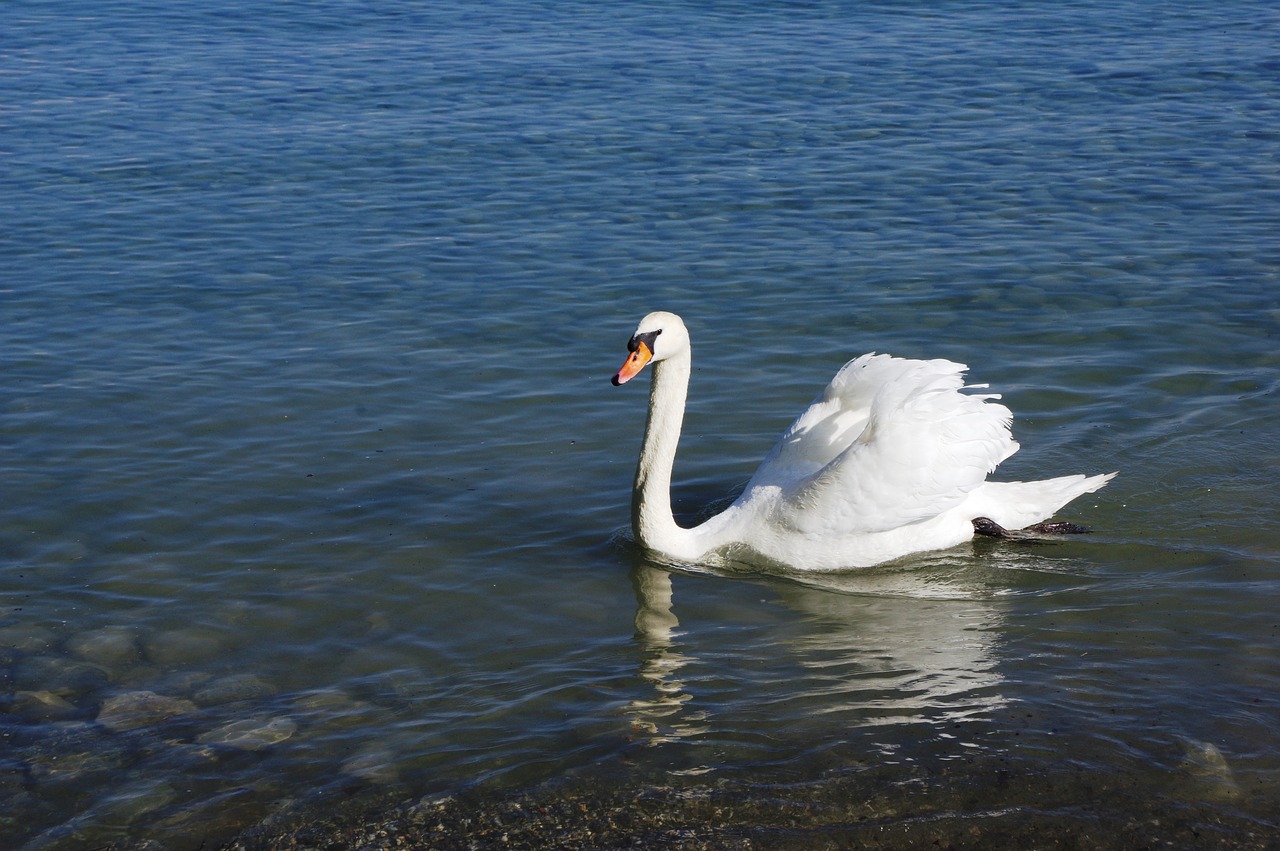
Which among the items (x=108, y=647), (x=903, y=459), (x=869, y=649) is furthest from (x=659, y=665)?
(x=108, y=647)

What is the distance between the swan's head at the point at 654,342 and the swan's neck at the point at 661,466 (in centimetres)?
12

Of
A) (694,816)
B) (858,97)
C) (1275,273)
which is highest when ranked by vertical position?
(858,97)

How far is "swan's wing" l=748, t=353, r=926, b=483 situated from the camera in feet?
27.5

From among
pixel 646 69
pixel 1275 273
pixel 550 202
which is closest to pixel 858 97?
pixel 646 69

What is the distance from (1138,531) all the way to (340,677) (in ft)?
14.9

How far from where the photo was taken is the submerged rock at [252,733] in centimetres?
636

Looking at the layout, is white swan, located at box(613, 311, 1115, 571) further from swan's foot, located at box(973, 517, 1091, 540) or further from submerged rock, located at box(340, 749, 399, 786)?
submerged rock, located at box(340, 749, 399, 786)

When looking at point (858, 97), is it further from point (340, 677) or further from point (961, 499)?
point (340, 677)

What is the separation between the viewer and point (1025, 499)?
838 centimetres

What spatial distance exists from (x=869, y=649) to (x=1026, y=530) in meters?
1.85

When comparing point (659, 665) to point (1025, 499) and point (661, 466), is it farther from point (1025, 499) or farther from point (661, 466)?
point (1025, 499)

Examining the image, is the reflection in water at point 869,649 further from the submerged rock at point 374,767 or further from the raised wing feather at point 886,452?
the submerged rock at point 374,767

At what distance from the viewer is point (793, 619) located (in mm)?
7539

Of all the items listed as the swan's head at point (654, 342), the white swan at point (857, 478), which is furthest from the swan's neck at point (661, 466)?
the swan's head at point (654, 342)
